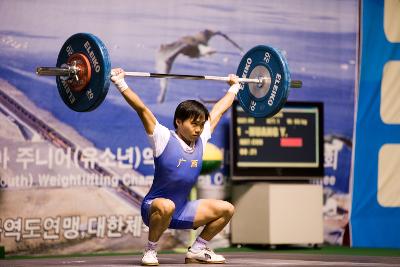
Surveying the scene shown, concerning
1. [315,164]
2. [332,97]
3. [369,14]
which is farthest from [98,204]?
[369,14]

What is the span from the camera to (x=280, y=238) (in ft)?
24.6

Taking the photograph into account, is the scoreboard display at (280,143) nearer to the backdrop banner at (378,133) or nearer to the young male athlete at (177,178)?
the backdrop banner at (378,133)

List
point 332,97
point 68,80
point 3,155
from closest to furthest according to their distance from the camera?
point 68,80, point 3,155, point 332,97

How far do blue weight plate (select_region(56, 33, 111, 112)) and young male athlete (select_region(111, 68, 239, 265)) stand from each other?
0.09 m

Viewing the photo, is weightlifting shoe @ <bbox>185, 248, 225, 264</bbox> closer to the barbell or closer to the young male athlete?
the young male athlete

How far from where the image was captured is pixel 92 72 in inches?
209

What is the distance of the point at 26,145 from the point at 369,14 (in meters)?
3.58

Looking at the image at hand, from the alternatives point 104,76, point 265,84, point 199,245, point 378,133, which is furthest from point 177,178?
point 378,133

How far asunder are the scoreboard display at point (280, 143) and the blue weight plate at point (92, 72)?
230 centimetres

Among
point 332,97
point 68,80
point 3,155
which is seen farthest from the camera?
point 332,97

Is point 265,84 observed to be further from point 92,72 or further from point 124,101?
point 124,101

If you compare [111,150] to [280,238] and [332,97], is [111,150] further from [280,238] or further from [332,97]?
[332,97]

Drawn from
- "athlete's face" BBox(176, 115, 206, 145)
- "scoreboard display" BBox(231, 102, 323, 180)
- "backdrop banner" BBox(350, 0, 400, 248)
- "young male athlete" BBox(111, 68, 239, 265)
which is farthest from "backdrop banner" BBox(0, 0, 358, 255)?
"athlete's face" BBox(176, 115, 206, 145)

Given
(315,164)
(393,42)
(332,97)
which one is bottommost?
(315,164)
